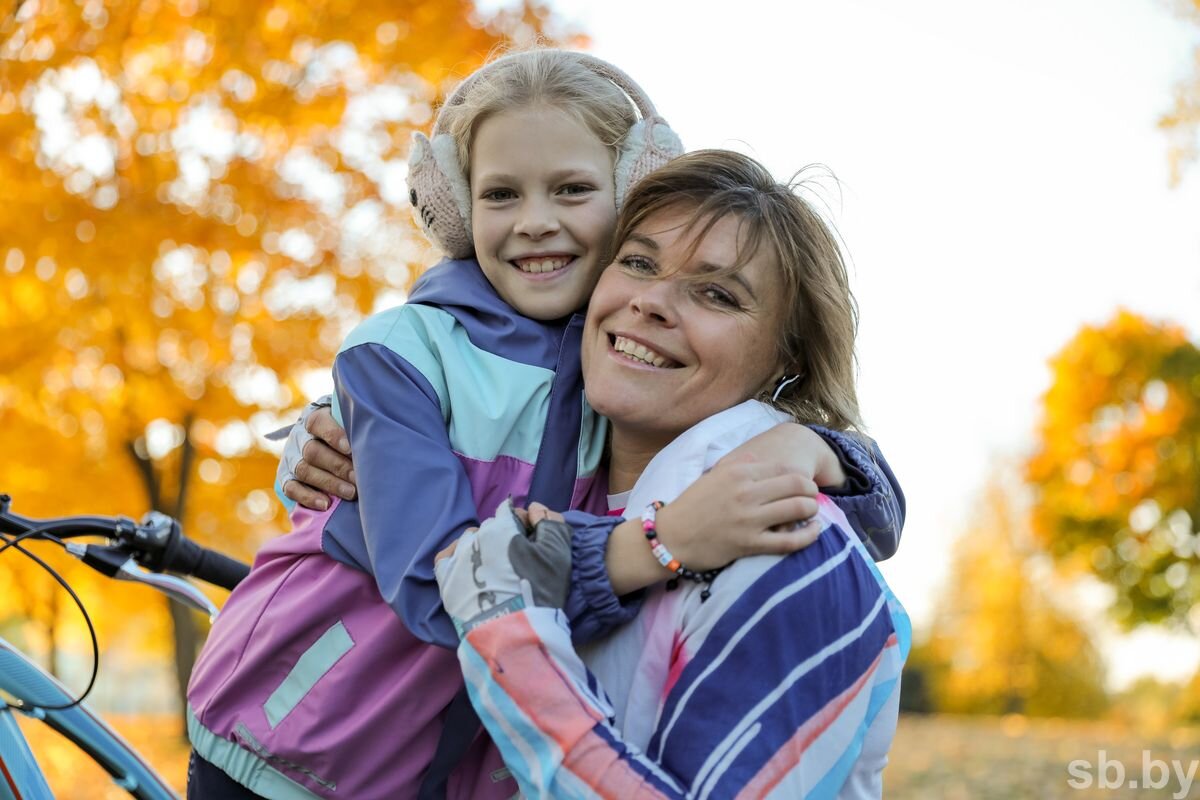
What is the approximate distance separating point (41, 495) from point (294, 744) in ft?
28.1

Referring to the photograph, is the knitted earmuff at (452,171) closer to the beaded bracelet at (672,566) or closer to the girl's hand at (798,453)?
the girl's hand at (798,453)

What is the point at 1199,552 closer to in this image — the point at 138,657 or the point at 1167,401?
the point at 1167,401

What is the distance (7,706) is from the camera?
214 cm

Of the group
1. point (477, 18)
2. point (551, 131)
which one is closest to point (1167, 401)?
point (477, 18)

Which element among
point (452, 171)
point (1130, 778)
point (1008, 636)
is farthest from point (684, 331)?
point (1008, 636)

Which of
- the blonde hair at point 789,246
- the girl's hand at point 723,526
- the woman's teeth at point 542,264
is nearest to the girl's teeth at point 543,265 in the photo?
the woman's teeth at point 542,264

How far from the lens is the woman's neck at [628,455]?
2094mm

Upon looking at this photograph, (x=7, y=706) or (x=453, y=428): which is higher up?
(x=453, y=428)

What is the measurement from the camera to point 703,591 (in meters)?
1.70

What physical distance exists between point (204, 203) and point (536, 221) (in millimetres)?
5734

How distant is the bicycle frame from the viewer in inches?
82.9

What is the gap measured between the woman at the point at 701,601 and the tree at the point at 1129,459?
929 inches

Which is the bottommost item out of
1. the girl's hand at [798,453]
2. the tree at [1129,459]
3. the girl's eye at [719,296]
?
the tree at [1129,459]

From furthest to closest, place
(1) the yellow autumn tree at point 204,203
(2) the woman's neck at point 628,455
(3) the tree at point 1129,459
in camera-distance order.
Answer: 1. (3) the tree at point 1129,459
2. (1) the yellow autumn tree at point 204,203
3. (2) the woman's neck at point 628,455
